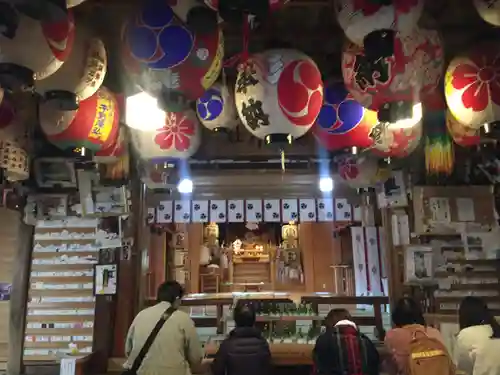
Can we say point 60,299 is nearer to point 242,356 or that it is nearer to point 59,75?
point 242,356

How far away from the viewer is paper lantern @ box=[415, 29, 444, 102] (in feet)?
10.5

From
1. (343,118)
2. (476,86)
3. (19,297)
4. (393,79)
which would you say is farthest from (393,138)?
(19,297)

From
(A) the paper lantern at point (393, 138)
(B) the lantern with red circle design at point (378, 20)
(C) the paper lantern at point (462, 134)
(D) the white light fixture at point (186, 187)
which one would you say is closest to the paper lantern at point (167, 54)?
(B) the lantern with red circle design at point (378, 20)

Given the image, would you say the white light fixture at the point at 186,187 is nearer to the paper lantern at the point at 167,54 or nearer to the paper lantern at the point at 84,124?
the paper lantern at the point at 84,124

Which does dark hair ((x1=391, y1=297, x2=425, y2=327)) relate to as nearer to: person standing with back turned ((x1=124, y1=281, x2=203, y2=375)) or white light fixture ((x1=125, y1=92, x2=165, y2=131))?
person standing with back turned ((x1=124, y1=281, x2=203, y2=375))

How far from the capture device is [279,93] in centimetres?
330

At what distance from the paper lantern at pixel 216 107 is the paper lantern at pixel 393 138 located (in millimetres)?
1277

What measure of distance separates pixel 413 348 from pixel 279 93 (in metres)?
2.62

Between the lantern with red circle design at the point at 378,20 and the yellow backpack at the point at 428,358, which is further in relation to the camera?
the yellow backpack at the point at 428,358

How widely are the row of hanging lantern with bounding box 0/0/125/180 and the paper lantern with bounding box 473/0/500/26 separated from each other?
2.33 metres

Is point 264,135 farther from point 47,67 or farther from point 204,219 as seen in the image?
point 204,219

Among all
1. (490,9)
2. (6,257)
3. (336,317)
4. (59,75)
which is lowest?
(336,317)

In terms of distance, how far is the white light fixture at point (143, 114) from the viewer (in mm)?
4266

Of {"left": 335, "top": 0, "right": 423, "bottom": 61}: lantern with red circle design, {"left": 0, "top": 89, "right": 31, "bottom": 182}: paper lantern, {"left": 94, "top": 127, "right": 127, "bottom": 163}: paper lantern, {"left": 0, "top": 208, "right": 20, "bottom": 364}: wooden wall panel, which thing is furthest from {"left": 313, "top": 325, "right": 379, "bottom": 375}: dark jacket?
{"left": 0, "top": 208, "right": 20, "bottom": 364}: wooden wall panel
